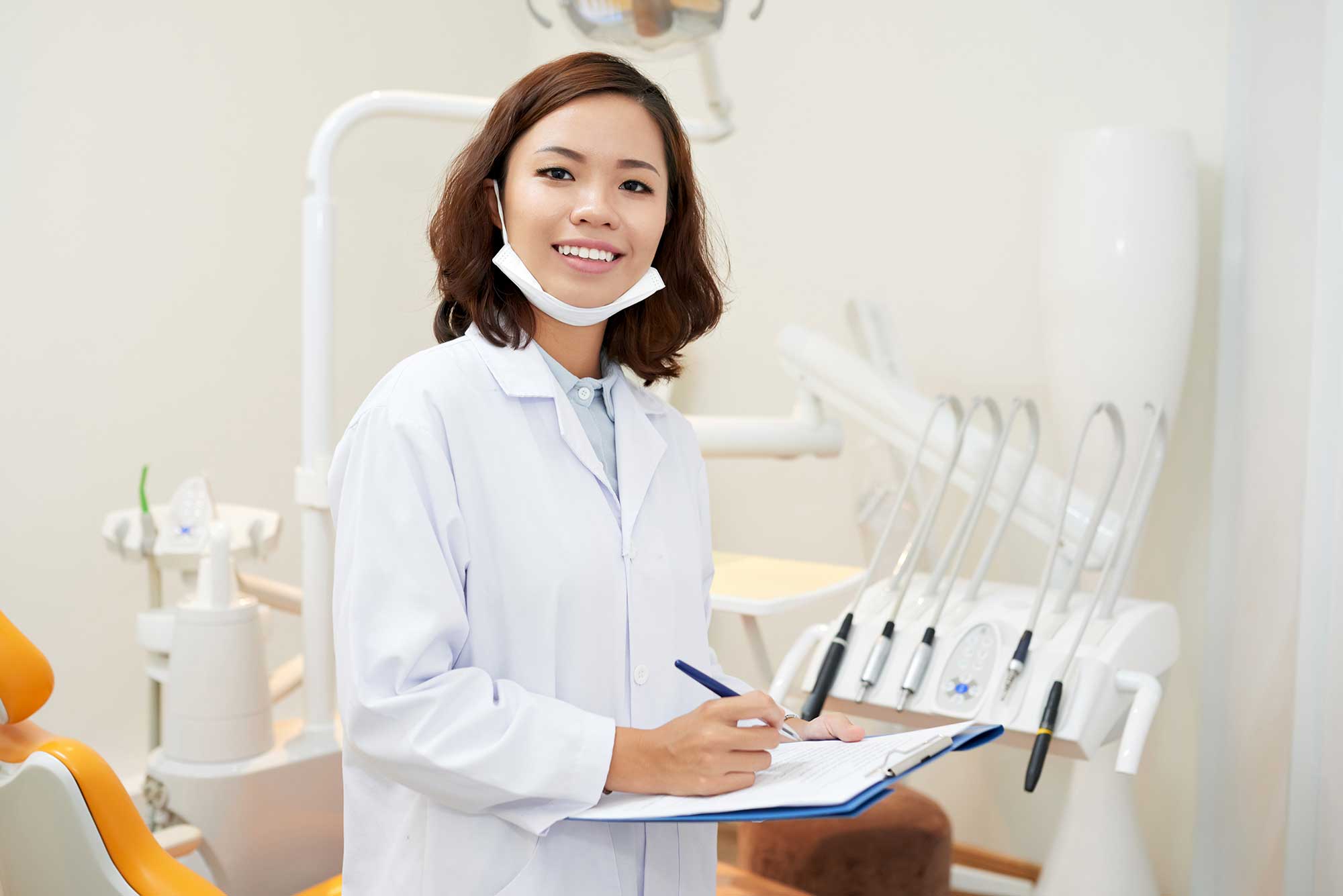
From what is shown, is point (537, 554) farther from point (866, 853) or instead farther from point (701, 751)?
point (866, 853)

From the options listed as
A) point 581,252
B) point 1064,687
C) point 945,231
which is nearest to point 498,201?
point 581,252

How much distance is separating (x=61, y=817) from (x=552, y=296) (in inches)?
29.5

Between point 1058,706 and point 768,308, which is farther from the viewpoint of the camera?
point 768,308

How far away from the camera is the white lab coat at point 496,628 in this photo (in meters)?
0.88

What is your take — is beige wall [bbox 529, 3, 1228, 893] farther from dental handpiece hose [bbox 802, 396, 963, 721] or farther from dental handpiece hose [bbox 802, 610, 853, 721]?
dental handpiece hose [bbox 802, 610, 853, 721]

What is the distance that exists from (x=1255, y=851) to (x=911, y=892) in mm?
609

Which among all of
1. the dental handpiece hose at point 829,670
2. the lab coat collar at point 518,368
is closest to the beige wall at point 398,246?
the dental handpiece hose at point 829,670

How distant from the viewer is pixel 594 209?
1.01m

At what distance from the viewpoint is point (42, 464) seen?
259 centimetres

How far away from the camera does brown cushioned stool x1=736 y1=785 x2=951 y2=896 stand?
6.87 ft

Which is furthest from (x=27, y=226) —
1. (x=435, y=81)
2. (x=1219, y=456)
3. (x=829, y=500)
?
(x=1219, y=456)

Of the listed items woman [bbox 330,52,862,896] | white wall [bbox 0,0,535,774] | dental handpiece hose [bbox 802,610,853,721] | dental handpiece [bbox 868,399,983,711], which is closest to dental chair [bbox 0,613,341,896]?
woman [bbox 330,52,862,896]

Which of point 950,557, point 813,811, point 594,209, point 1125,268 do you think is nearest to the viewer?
point 813,811

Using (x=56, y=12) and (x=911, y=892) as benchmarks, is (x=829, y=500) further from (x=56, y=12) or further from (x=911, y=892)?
(x=56, y=12)
